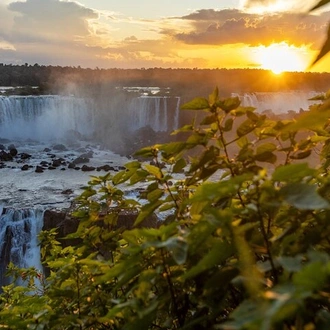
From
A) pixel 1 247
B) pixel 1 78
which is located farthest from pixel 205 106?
pixel 1 78

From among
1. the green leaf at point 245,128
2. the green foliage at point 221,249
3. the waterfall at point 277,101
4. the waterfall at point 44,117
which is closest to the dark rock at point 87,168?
the waterfall at point 44,117

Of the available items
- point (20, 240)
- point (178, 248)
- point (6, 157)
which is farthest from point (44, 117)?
point (178, 248)

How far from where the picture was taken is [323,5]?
0.77 meters

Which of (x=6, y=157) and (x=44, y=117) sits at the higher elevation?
(x=44, y=117)

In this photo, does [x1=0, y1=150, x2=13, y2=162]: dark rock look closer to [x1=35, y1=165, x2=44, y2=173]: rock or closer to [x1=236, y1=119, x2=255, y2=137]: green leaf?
[x1=35, y1=165, x2=44, y2=173]: rock

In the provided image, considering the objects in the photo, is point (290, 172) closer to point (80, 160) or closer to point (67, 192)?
point (67, 192)

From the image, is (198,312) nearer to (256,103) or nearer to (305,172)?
(305,172)

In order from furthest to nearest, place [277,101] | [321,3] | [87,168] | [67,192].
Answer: [277,101] < [87,168] < [67,192] < [321,3]

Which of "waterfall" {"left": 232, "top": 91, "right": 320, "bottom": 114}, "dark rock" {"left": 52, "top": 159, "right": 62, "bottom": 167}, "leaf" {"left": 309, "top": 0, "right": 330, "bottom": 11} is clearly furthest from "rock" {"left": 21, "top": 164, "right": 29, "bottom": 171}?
"leaf" {"left": 309, "top": 0, "right": 330, "bottom": 11}

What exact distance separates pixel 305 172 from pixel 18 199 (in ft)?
55.9

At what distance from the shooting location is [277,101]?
3925 cm

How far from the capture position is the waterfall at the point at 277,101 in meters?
37.0

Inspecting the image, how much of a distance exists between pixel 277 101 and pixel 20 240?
93.2 feet

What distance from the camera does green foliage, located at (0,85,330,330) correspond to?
0.80 m
